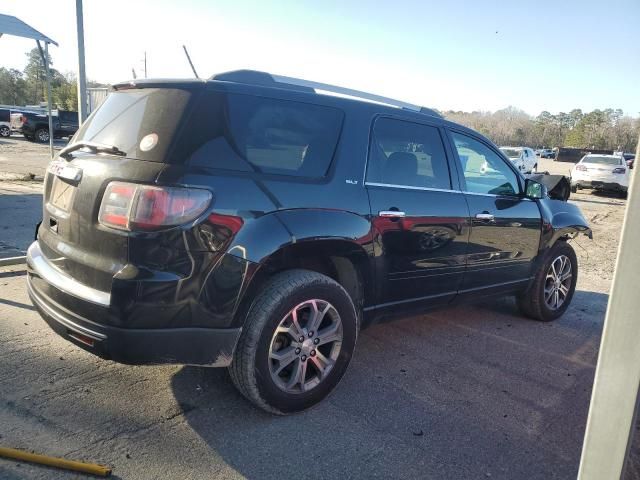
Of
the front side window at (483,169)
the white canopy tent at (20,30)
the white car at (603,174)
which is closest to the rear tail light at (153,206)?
the front side window at (483,169)

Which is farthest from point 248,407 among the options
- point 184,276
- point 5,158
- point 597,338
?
point 5,158

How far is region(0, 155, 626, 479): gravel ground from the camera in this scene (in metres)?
2.48

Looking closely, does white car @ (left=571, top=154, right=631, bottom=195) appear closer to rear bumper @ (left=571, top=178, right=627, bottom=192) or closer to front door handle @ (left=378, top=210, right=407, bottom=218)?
rear bumper @ (left=571, top=178, right=627, bottom=192)

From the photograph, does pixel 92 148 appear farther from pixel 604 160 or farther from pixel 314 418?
pixel 604 160

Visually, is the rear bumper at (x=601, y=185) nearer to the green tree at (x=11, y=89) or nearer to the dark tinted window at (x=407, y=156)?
the dark tinted window at (x=407, y=156)

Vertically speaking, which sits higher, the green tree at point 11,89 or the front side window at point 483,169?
the green tree at point 11,89

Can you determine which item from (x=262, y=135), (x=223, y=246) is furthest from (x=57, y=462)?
(x=262, y=135)

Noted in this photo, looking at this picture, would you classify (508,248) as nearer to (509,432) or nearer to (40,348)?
(509,432)

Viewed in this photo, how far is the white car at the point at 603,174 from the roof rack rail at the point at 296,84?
16.9m

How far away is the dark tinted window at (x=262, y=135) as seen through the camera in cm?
257

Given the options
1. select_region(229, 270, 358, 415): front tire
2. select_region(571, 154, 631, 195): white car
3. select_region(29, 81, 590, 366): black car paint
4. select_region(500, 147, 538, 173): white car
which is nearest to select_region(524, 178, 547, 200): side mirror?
select_region(29, 81, 590, 366): black car paint

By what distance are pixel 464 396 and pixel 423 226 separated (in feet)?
3.83

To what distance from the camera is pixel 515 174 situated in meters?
4.54

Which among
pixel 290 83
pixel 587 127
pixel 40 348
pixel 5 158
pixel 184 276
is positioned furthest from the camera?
pixel 587 127
